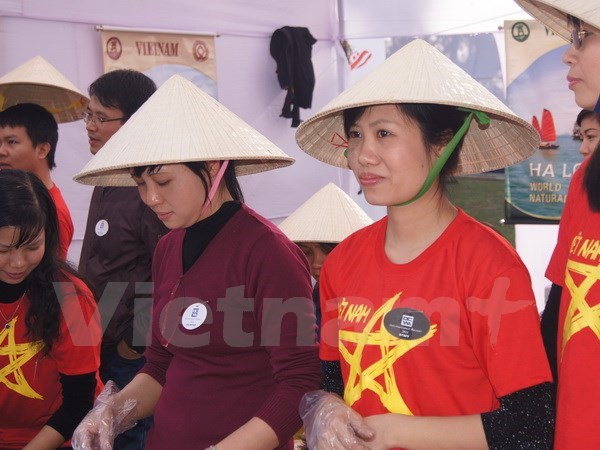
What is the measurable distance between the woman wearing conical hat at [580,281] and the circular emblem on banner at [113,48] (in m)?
3.54

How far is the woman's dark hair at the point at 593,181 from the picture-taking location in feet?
4.61

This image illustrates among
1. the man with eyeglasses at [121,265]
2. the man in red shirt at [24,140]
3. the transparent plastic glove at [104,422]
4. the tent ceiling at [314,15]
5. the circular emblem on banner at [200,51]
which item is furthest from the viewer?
the circular emblem on banner at [200,51]

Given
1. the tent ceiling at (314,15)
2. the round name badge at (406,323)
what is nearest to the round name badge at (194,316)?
the round name badge at (406,323)

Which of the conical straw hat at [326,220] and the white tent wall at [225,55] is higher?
the white tent wall at [225,55]

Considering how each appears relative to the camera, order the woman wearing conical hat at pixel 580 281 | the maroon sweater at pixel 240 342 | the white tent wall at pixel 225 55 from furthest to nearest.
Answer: the white tent wall at pixel 225 55
the maroon sweater at pixel 240 342
the woman wearing conical hat at pixel 580 281

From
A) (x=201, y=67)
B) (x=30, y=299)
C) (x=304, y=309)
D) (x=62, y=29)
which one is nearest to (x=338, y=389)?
(x=304, y=309)

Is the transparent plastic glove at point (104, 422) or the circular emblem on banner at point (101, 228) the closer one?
the transparent plastic glove at point (104, 422)

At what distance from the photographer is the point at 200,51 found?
5.05 m

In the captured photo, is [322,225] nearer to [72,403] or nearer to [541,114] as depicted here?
[72,403]

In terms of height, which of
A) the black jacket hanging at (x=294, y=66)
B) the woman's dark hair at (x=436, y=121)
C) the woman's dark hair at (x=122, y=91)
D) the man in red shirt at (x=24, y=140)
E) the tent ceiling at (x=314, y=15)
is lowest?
the woman's dark hair at (x=436, y=121)

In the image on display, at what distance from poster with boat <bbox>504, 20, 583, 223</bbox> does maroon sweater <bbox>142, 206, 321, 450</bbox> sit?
3.48 m

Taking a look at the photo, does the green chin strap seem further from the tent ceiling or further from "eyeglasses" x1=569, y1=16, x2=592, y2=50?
the tent ceiling

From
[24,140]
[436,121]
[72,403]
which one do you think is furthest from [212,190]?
[24,140]

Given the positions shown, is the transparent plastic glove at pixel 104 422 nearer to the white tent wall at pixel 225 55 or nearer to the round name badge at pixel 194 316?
the round name badge at pixel 194 316
